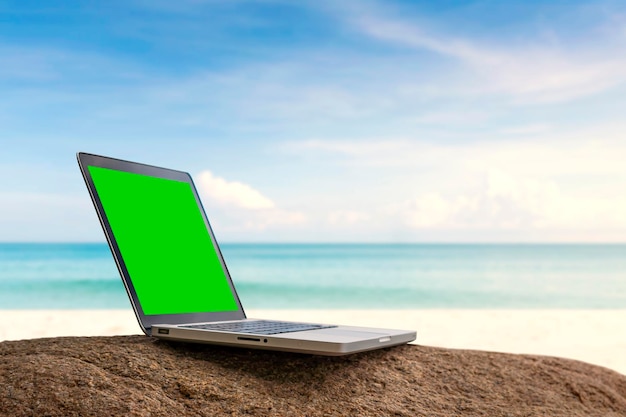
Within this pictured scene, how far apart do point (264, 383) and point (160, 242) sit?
936 millimetres

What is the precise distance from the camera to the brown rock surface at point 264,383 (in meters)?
1.81

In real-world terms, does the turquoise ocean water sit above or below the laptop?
above

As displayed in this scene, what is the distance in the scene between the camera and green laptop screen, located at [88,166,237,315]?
2.53 m

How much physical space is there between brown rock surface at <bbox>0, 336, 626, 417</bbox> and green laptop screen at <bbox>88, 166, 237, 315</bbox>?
0.87 feet

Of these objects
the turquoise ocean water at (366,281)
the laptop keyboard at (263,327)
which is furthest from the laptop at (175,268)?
the turquoise ocean water at (366,281)

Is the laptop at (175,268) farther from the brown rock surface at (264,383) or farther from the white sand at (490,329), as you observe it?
the white sand at (490,329)

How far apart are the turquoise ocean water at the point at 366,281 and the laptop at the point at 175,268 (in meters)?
18.0

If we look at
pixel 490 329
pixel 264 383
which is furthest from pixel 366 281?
pixel 264 383

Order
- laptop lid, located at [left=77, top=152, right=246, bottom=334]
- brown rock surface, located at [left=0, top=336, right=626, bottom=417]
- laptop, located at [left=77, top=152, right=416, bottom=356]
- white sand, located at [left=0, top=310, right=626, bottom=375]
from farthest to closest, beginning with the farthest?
white sand, located at [left=0, top=310, right=626, bottom=375], laptop lid, located at [left=77, top=152, right=246, bottom=334], laptop, located at [left=77, top=152, right=416, bottom=356], brown rock surface, located at [left=0, top=336, right=626, bottom=417]

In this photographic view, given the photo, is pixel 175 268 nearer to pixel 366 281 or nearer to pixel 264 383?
pixel 264 383

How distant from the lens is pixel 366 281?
28.1 m

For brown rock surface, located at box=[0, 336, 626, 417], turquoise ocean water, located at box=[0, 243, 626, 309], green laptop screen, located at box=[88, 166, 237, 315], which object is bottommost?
brown rock surface, located at box=[0, 336, 626, 417]

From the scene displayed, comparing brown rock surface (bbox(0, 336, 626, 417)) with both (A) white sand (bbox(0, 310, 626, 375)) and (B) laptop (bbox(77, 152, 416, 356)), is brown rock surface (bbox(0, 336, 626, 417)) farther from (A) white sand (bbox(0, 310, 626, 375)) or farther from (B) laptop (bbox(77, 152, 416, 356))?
(A) white sand (bbox(0, 310, 626, 375))

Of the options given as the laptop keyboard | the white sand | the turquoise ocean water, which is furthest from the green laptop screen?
the turquoise ocean water
